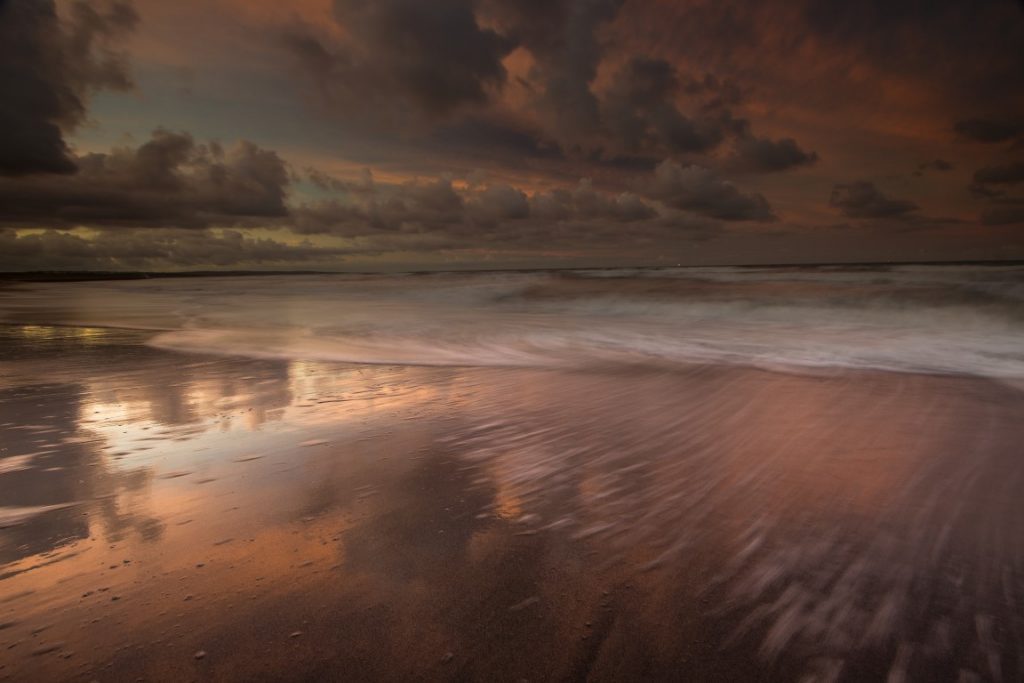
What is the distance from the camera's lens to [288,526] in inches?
110

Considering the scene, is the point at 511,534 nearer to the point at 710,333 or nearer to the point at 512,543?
the point at 512,543

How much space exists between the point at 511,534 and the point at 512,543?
0.31 ft

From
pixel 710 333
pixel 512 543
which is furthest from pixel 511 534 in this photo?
pixel 710 333

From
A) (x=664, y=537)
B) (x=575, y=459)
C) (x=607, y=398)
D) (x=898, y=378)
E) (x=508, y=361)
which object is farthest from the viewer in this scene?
(x=508, y=361)

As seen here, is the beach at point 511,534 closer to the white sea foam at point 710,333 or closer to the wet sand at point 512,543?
the wet sand at point 512,543

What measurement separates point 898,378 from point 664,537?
5752 millimetres

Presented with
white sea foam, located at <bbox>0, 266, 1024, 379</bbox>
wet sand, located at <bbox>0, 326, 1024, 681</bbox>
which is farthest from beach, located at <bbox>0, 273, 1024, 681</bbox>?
white sea foam, located at <bbox>0, 266, 1024, 379</bbox>

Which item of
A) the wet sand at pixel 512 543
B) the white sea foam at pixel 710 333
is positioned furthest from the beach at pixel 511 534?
the white sea foam at pixel 710 333

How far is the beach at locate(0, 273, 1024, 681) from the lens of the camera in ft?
6.21

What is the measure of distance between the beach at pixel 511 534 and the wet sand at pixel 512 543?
1cm

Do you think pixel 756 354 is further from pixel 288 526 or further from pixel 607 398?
pixel 288 526

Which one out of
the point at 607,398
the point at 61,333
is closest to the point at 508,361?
the point at 607,398

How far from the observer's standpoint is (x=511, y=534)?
272cm

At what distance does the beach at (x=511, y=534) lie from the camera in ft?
6.21
